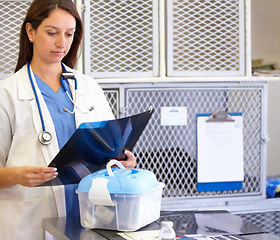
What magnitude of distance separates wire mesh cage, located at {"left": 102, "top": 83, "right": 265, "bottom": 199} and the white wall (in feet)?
2.46

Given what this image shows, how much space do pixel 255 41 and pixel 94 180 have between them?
215 cm

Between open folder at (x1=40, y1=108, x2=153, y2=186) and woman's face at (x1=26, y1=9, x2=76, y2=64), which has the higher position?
woman's face at (x1=26, y1=9, x2=76, y2=64)

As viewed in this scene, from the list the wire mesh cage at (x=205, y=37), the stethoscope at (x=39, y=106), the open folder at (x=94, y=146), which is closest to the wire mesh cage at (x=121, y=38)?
the wire mesh cage at (x=205, y=37)

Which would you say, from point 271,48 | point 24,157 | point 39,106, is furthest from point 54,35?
point 271,48

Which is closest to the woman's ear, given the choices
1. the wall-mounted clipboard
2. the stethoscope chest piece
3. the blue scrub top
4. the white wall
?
the blue scrub top

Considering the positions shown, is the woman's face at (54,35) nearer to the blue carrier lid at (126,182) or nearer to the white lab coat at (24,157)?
the white lab coat at (24,157)

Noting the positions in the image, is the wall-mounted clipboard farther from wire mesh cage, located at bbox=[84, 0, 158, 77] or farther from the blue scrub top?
the blue scrub top

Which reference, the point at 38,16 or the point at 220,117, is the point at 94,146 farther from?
the point at 220,117

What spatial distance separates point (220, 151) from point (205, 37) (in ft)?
1.76

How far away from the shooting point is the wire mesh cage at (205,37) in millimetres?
2047

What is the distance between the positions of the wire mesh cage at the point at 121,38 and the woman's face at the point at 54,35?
0.51 metres

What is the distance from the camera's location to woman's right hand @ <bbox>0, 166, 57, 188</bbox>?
4.01 feet

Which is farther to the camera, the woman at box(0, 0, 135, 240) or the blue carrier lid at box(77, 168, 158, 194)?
the woman at box(0, 0, 135, 240)

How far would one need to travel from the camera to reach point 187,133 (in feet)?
7.00
